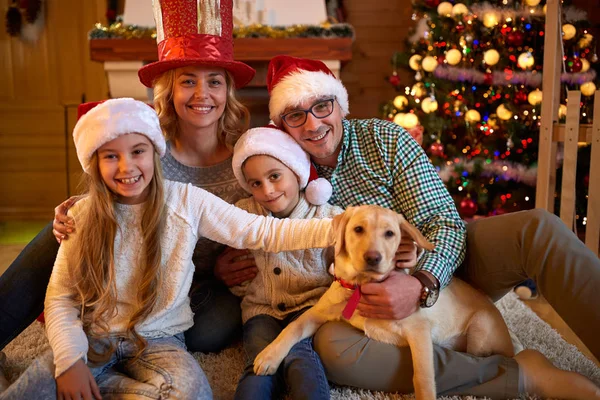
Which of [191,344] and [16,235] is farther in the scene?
[16,235]

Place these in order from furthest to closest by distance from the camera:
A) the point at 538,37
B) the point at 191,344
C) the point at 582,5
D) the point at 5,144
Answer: the point at 5,144 < the point at 582,5 < the point at 538,37 < the point at 191,344

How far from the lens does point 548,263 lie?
1544 mm

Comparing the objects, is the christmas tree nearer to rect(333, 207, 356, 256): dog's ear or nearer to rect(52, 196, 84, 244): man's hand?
rect(333, 207, 356, 256): dog's ear

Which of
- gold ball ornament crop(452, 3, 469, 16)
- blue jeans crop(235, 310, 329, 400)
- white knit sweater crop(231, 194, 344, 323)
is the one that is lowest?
blue jeans crop(235, 310, 329, 400)

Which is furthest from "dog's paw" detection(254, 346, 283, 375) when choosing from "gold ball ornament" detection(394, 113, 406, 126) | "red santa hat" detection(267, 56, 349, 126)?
"gold ball ornament" detection(394, 113, 406, 126)

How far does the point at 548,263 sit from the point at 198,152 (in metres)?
1.25

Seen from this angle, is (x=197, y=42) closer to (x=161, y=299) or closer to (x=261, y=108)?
(x=161, y=299)

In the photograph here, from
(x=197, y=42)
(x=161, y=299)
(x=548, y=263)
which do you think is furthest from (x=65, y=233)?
(x=548, y=263)

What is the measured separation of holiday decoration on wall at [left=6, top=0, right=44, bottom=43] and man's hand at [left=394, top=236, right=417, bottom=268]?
13.1 feet

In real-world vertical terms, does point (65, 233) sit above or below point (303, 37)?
below

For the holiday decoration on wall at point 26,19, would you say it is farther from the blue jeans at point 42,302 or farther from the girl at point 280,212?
the girl at point 280,212

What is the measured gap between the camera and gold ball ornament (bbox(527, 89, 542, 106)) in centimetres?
322

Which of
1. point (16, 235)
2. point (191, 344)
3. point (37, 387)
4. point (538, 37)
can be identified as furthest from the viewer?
point (16, 235)

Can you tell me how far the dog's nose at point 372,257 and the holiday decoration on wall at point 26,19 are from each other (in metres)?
4.03
